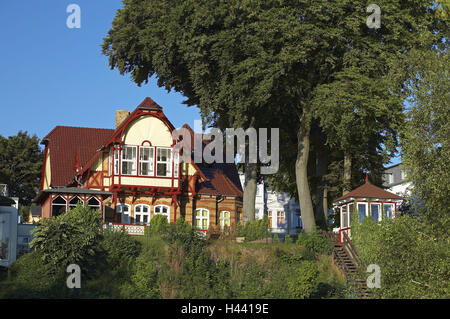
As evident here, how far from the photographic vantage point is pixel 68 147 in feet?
193

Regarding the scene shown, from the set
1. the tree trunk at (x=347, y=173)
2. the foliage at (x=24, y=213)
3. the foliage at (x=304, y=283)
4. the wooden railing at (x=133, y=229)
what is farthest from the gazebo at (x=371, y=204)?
the foliage at (x=24, y=213)

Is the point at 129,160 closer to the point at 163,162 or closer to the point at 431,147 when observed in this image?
the point at 163,162

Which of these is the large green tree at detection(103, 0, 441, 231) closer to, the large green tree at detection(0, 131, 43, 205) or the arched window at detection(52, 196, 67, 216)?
the arched window at detection(52, 196, 67, 216)

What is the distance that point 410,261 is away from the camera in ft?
116

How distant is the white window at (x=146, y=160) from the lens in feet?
174

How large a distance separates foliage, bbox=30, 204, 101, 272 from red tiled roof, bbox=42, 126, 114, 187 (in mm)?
15181

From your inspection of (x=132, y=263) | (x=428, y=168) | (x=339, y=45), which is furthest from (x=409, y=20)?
(x=132, y=263)

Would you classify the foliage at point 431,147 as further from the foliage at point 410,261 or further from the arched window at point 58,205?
the arched window at point 58,205

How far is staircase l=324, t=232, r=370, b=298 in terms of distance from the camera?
4066 centimetres

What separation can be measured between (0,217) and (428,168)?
23100mm

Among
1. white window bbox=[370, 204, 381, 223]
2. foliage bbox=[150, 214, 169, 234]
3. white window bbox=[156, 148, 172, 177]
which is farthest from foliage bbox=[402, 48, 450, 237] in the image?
white window bbox=[156, 148, 172, 177]

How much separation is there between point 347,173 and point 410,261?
61.9ft

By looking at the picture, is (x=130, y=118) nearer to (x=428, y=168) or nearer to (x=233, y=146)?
(x=233, y=146)

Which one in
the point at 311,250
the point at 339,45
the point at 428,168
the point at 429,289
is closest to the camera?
the point at 429,289
